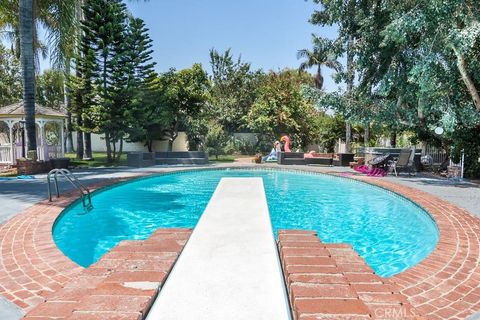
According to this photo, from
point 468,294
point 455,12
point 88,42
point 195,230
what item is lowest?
point 468,294

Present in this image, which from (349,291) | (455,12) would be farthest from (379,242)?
(455,12)

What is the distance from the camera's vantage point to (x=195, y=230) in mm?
3336

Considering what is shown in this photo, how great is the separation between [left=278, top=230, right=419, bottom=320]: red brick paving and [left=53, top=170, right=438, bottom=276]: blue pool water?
2.99 m

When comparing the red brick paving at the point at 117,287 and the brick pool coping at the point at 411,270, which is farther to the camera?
the brick pool coping at the point at 411,270

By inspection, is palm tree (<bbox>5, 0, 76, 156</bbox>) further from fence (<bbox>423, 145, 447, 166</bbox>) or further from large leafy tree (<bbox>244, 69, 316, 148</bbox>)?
fence (<bbox>423, 145, 447, 166</bbox>)

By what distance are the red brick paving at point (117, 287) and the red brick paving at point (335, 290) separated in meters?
0.85

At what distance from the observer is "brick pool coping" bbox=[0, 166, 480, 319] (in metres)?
3.00

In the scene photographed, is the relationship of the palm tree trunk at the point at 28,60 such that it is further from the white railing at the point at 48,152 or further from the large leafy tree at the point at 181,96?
the large leafy tree at the point at 181,96

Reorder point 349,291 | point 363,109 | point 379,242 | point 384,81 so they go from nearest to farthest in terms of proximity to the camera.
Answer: point 349,291 < point 379,242 < point 384,81 < point 363,109

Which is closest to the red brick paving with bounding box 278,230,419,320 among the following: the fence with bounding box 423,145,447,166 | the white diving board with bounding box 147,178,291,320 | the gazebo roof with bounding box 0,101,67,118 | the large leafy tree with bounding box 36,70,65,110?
the white diving board with bounding box 147,178,291,320

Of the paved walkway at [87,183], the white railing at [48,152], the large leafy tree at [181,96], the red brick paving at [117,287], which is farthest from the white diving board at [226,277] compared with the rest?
the large leafy tree at [181,96]

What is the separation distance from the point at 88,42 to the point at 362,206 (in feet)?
52.2

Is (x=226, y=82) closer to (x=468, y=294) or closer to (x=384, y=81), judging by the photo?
(x=384, y=81)

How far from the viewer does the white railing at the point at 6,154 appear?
51.9 feet
